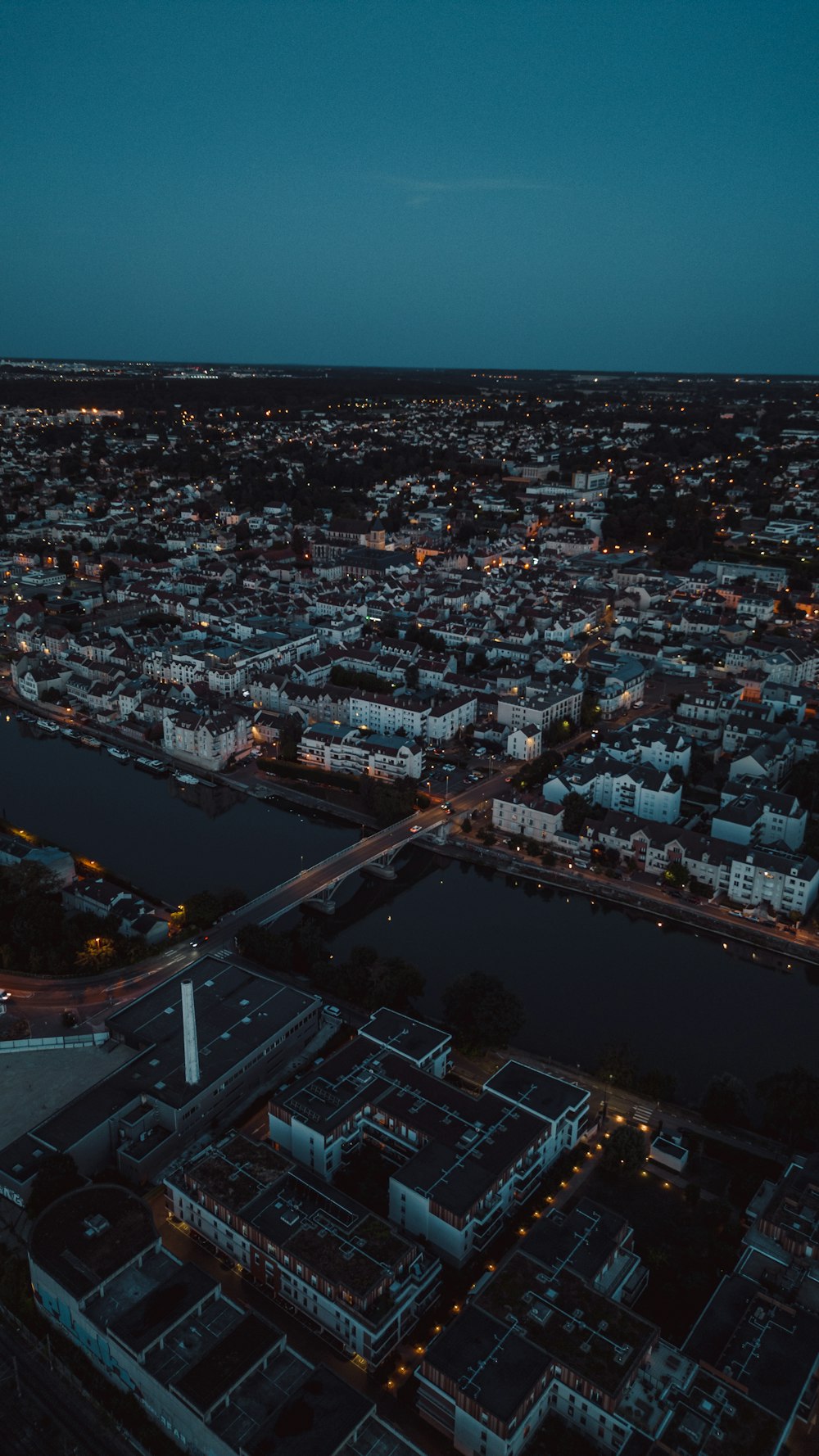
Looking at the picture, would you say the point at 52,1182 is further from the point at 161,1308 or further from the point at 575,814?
the point at 575,814

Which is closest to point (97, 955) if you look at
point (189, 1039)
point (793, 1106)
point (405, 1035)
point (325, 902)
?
point (189, 1039)

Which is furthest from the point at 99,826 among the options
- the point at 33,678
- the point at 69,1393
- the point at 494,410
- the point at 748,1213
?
the point at 494,410

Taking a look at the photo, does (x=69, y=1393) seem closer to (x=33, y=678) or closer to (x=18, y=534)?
(x=33, y=678)

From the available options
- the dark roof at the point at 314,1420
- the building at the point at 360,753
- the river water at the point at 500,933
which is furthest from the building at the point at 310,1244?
the building at the point at 360,753

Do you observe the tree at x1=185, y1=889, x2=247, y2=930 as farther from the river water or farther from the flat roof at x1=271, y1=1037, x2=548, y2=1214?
the flat roof at x1=271, y1=1037, x2=548, y2=1214

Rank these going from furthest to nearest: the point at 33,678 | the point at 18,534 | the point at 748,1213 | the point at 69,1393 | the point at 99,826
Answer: the point at 18,534 < the point at 33,678 < the point at 99,826 < the point at 748,1213 < the point at 69,1393

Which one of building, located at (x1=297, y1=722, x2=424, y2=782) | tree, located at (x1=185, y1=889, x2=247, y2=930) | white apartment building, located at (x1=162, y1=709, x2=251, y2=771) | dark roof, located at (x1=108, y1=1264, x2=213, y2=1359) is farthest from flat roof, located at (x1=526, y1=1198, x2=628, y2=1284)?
white apartment building, located at (x1=162, y1=709, x2=251, y2=771)

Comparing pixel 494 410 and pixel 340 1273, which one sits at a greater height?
pixel 494 410
